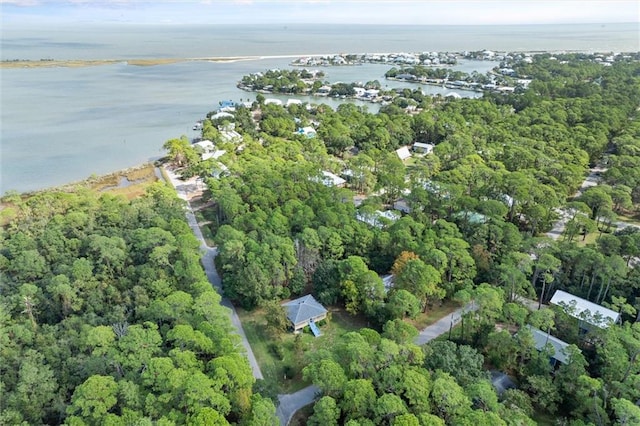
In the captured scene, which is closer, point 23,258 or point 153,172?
point 23,258

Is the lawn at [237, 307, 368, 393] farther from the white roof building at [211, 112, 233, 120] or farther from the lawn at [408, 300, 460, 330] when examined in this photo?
the white roof building at [211, 112, 233, 120]

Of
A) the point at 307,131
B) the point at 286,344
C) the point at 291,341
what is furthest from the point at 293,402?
the point at 307,131

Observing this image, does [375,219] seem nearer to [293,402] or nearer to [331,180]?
[331,180]

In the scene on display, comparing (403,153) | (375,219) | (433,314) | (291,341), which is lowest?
(433,314)

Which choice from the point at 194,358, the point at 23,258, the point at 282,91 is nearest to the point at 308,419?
the point at 194,358

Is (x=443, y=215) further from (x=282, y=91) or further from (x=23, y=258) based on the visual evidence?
(x=282, y=91)

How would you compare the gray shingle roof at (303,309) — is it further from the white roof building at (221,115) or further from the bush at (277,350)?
the white roof building at (221,115)
